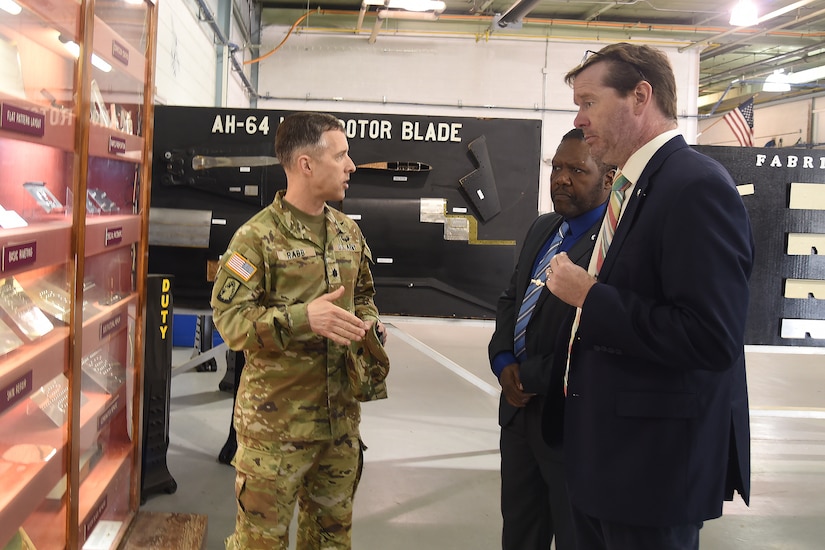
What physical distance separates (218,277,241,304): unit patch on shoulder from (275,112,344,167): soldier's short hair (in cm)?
40

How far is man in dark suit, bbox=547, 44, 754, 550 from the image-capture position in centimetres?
120

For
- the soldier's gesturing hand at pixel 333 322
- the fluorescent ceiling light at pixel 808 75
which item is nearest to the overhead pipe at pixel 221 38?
the soldier's gesturing hand at pixel 333 322

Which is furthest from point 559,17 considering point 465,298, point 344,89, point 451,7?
point 465,298

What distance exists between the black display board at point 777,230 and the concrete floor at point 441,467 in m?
0.17

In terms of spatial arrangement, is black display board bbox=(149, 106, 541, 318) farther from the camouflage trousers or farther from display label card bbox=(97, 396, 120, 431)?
the camouflage trousers

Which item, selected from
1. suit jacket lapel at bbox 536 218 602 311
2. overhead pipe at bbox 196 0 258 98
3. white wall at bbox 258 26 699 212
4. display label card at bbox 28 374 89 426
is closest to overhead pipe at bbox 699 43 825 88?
white wall at bbox 258 26 699 212

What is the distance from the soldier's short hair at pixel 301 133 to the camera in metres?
1.99

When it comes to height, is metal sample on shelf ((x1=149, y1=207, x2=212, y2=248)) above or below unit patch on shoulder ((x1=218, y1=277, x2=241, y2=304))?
above

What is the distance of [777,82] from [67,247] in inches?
523

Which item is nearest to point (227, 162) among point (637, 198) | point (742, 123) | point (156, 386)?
point (156, 386)

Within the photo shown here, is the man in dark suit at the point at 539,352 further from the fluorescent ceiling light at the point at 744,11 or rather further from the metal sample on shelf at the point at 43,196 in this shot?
the fluorescent ceiling light at the point at 744,11

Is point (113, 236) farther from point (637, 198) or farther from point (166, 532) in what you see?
point (637, 198)

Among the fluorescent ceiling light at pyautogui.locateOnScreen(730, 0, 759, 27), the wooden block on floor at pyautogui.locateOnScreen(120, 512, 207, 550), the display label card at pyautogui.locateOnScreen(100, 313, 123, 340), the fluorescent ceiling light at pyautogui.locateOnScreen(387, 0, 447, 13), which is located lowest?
the wooden block on floor at pyautogui.locateOnScreen(120, 512, 207, 550)

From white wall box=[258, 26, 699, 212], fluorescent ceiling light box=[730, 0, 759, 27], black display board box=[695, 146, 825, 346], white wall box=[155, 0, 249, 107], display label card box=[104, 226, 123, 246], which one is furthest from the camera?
white wall box=[258, 26, 699, 212]
